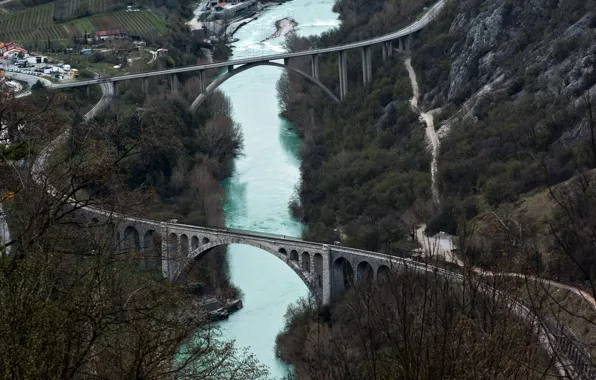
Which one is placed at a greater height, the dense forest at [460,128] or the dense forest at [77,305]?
the dense forest at [460,128]

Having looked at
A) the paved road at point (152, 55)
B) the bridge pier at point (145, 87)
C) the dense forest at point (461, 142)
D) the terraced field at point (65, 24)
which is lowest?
the dense forest at point (461, 142)

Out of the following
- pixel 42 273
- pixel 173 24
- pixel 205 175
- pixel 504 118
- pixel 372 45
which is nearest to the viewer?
pixel 42 273

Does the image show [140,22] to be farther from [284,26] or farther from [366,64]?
[366,64]

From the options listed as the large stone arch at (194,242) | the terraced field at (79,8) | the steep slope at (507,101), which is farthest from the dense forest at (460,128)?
the terraced field at (79,8)

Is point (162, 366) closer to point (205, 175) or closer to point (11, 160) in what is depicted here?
point (11, 160)

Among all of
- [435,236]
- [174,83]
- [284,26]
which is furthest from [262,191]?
[284,26]

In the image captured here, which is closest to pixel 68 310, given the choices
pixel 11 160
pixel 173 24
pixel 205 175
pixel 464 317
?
pixel 464 317

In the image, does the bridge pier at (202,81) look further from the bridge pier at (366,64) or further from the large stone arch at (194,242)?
the large stone arch at (194,242)

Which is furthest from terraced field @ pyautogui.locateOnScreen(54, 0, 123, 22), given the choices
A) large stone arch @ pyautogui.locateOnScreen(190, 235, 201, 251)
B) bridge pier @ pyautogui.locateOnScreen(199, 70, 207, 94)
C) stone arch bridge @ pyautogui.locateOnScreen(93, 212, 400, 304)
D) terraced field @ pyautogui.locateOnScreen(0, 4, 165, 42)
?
large stone arch @ pyautogui.locateOnScreen(190, 235, 201, 251)
